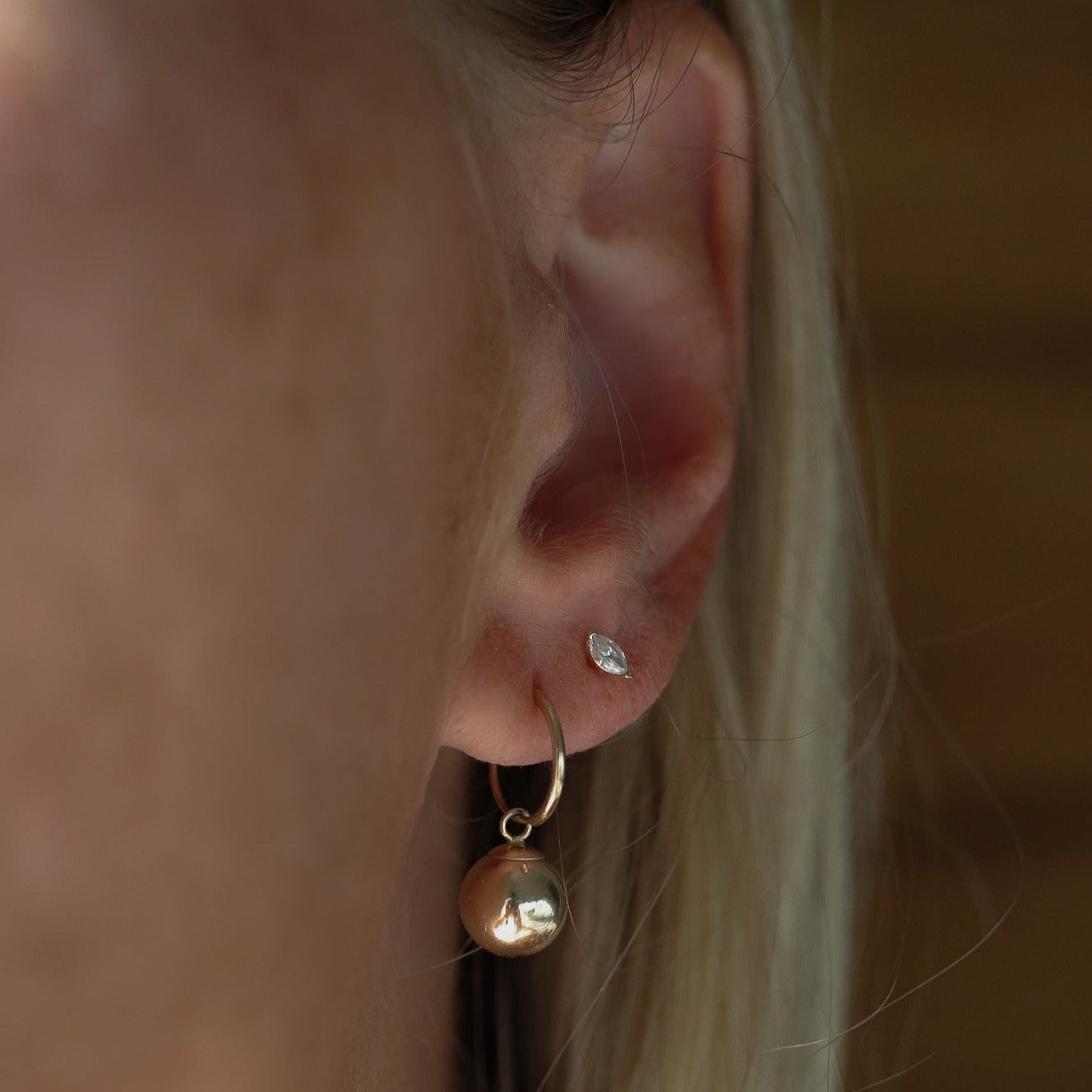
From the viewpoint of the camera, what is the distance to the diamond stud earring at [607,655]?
1.86ft

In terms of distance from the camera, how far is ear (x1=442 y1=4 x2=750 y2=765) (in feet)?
1.81

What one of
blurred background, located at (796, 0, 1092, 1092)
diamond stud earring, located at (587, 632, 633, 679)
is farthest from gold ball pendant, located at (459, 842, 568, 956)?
blurred background, located at (796, 0, 1092, 1092)

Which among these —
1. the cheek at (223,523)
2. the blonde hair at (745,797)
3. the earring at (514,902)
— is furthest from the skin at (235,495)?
the blonde hair at (745,797)

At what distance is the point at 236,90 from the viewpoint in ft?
1.37

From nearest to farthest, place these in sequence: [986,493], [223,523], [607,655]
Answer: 1. [223,523]
2. [607,655]
3. [986,493]

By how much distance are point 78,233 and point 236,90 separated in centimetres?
8

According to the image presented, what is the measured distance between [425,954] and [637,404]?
1.06 ft

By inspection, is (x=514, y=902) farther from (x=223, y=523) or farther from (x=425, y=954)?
(x=223, y=523)

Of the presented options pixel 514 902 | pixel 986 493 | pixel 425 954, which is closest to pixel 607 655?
pixel 514 902

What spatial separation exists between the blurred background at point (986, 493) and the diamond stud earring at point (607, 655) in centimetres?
71

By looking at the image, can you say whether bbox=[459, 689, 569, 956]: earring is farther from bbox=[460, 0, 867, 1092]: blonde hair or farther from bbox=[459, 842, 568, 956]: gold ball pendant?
bbox=[460, 0, 867, 1092]: blonde hair

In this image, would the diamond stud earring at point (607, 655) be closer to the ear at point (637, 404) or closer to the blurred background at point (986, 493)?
the ear at point (637, 404)

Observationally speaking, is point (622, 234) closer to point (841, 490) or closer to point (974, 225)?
point (841, 490)

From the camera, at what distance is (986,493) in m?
1.24
